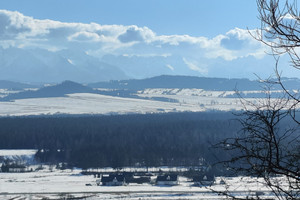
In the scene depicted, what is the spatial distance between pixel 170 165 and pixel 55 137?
34341 mm

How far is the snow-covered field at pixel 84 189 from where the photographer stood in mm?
47500

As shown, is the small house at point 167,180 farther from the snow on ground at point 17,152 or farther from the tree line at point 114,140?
the snow on ground at point 17,152

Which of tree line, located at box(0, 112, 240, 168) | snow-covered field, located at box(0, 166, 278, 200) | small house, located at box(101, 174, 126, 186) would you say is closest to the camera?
snow-covered field, located at box(0, 166, 278, 200)

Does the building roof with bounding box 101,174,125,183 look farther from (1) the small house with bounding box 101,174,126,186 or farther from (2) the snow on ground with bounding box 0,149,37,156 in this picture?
(2) the snow on ground with bounding box 0,149,37,156

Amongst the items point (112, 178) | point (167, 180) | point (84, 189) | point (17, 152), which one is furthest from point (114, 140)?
point (84, 189)

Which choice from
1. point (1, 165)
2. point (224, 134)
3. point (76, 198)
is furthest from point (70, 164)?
point (224, 134)

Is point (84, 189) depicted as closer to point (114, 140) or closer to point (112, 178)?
point (112, 178)

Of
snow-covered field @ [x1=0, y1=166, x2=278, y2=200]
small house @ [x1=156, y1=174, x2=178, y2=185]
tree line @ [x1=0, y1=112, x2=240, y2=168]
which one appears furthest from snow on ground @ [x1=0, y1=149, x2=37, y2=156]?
small house @ [x1=156, y1=174, x2=178, y2=185]

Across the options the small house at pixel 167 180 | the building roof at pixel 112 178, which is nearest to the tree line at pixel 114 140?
the small house at pixel 167 180

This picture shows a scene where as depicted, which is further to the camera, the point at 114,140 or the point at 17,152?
the point at 114,140

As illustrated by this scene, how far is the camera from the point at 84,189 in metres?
52.5

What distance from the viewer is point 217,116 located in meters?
155

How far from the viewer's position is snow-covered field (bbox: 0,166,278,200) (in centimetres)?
4750

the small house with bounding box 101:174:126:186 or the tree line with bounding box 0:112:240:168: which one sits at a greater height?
the tree line with bounding box 0:112:240:168
